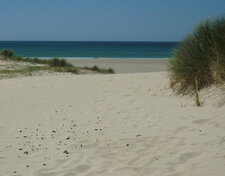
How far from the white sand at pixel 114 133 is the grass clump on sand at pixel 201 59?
0.37m

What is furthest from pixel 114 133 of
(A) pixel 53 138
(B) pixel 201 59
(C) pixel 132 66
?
(C) pixel 132 66

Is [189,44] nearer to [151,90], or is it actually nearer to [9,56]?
[151,90]

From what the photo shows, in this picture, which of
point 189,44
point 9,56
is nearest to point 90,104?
point 189,44

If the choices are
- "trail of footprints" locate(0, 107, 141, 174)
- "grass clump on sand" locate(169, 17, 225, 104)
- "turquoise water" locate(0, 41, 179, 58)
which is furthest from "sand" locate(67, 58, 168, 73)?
"trail of footprints" locate(0, 107, 141, 174)

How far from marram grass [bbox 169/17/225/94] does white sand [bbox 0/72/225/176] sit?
38 centimetres

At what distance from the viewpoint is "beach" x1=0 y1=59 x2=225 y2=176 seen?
5.05m

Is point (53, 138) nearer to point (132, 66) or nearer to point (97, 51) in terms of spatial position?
point (132, 66)

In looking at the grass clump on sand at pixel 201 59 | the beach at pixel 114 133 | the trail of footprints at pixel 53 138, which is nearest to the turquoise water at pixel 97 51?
the grass clump on sand at pixel 201 59

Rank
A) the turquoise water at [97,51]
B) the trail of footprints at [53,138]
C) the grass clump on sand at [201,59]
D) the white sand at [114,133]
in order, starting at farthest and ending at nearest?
the turquoise water at [97,51] < the grass clump on sand at [201,59] < the trail of footprints at [53,138] < the white sand at [114,133]

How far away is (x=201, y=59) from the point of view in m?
9.37

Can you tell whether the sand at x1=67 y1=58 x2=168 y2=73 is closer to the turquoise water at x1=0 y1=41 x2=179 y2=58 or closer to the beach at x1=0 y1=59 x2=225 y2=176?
the turquoise water at x1=0 y1=41 x2=179 y2=58

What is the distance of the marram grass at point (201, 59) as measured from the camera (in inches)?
350

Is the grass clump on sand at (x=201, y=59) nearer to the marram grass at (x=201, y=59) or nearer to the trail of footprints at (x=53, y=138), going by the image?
the marram grass at (x=201, y=59)

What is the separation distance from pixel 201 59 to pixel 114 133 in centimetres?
348
